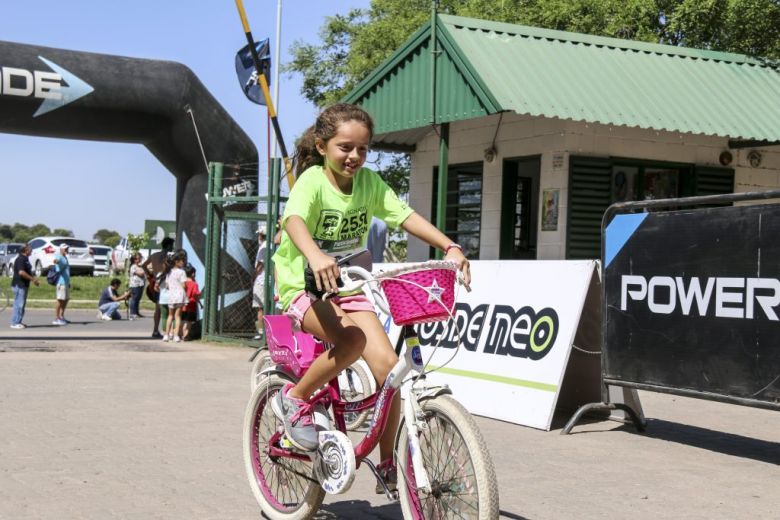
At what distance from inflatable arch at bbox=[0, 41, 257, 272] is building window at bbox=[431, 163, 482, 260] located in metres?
3.23

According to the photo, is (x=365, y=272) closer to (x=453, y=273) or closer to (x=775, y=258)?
(x=453, y=273)

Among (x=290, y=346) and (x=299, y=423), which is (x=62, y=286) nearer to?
(x=290, y=346)

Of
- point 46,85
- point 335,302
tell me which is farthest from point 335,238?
point 46,85

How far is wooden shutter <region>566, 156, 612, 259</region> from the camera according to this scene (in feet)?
45.2

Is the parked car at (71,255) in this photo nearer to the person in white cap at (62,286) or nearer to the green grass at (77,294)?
the green grass at (77,294)

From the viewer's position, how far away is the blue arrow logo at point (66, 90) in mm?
15344

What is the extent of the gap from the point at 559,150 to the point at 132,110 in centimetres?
682

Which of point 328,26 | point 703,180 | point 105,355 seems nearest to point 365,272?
point 105,355

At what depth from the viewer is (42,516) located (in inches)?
195

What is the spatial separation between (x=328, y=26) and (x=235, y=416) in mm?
24205

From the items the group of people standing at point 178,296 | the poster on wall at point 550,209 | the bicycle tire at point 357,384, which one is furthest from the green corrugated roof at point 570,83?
the bicycle tire at point 357,384

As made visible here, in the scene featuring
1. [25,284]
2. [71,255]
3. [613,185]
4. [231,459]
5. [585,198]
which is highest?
[613,185]

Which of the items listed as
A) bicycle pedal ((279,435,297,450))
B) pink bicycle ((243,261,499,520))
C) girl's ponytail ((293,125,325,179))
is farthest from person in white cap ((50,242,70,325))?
pink bicycle ((243,261,499,520))

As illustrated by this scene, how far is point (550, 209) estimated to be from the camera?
46.0 ft
